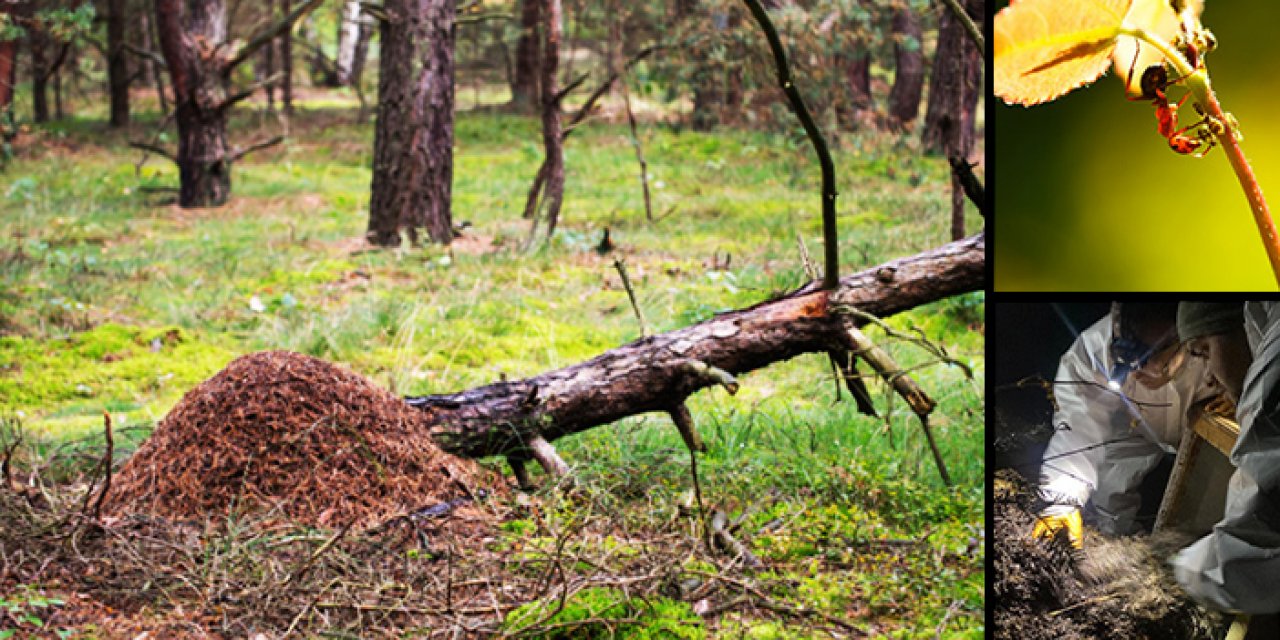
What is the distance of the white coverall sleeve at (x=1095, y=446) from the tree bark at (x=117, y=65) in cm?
1563

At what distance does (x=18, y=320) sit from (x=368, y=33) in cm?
1701

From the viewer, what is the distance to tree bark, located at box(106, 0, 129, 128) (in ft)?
51.3

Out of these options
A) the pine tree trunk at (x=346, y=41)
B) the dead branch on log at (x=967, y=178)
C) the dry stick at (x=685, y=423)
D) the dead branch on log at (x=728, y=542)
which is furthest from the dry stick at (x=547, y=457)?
the pine tree trunk at (x=346, y=41)

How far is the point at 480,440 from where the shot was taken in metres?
3.85

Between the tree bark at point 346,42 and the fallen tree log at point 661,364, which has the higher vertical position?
the tree bark at point 346,42

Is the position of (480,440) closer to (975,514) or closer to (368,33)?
(975,514)

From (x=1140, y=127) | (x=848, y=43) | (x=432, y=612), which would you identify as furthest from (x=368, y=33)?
(x=1140, y=127)

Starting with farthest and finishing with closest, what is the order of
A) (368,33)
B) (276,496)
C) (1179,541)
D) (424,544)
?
(368,33)
(276,496)
(424,544)
(1179,541)

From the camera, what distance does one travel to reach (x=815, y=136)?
299 centimetres

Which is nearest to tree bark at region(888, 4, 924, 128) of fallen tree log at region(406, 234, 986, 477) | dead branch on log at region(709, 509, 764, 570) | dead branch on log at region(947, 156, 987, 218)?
fallen tree log at region(406, 234, 986, 477)

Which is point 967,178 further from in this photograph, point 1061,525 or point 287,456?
point 287,456

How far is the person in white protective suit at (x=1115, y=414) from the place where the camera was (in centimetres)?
133

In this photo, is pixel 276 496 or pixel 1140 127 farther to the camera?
pixel 276 496

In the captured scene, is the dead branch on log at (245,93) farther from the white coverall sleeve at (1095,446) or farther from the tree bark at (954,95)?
the white coverall sleeve at (1095,446)
